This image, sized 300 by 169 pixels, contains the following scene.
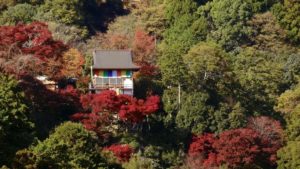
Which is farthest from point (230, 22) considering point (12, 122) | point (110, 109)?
point (12, 122)

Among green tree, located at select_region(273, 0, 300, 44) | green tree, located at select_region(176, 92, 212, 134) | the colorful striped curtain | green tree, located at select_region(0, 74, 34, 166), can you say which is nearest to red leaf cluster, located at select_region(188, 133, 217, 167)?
green tree, located at select_region(176, 92, 212, 134)

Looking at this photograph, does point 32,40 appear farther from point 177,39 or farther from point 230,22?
point 230,22

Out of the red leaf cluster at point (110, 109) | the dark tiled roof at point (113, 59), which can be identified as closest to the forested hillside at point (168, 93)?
Answer: the red leaf cluster at point (110, 109)

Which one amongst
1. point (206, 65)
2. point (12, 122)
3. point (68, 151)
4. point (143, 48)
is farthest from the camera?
point (143, 48)

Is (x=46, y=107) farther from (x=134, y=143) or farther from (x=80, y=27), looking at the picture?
(x=80, y=27)

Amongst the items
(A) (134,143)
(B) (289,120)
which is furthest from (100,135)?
(B) (289,120)

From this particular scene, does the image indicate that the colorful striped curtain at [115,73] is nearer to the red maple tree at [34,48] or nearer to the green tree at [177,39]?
the green tree at [177,39]
